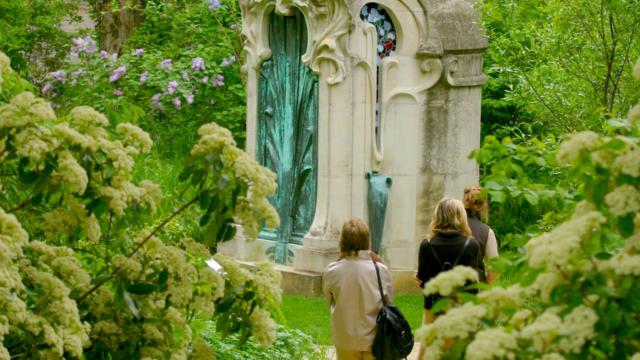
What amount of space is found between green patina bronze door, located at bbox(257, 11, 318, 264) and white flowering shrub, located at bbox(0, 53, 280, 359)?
817cm

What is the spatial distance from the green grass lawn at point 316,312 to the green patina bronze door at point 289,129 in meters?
0.95

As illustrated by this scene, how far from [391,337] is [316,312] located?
4.20 metres

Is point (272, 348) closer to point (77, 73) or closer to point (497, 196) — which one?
point (497, 196)

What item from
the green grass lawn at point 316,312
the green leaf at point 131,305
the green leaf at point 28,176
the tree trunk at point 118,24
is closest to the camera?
the green leaf at point 28,176

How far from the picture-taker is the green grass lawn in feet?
41.0

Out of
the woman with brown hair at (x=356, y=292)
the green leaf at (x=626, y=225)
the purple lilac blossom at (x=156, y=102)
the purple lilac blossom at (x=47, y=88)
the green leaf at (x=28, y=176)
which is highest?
the purple lilac blossom at (x=47, y=88)

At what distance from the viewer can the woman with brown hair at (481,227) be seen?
10164mm

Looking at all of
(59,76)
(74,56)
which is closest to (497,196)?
(59,76)

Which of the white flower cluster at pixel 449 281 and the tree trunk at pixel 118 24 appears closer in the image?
the white flower cluster at pixel 449 281

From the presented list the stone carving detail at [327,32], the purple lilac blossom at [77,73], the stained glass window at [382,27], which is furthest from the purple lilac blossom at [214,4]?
the stained glass window at [382,27]

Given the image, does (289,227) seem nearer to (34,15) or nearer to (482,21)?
(482,21)

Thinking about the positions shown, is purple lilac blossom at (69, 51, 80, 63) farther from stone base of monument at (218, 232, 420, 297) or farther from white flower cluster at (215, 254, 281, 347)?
white flower cluster at (215, 254, 281, 347)

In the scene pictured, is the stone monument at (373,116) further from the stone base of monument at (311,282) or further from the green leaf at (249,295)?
the green leaf at (249,295)

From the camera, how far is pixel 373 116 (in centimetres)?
1426
